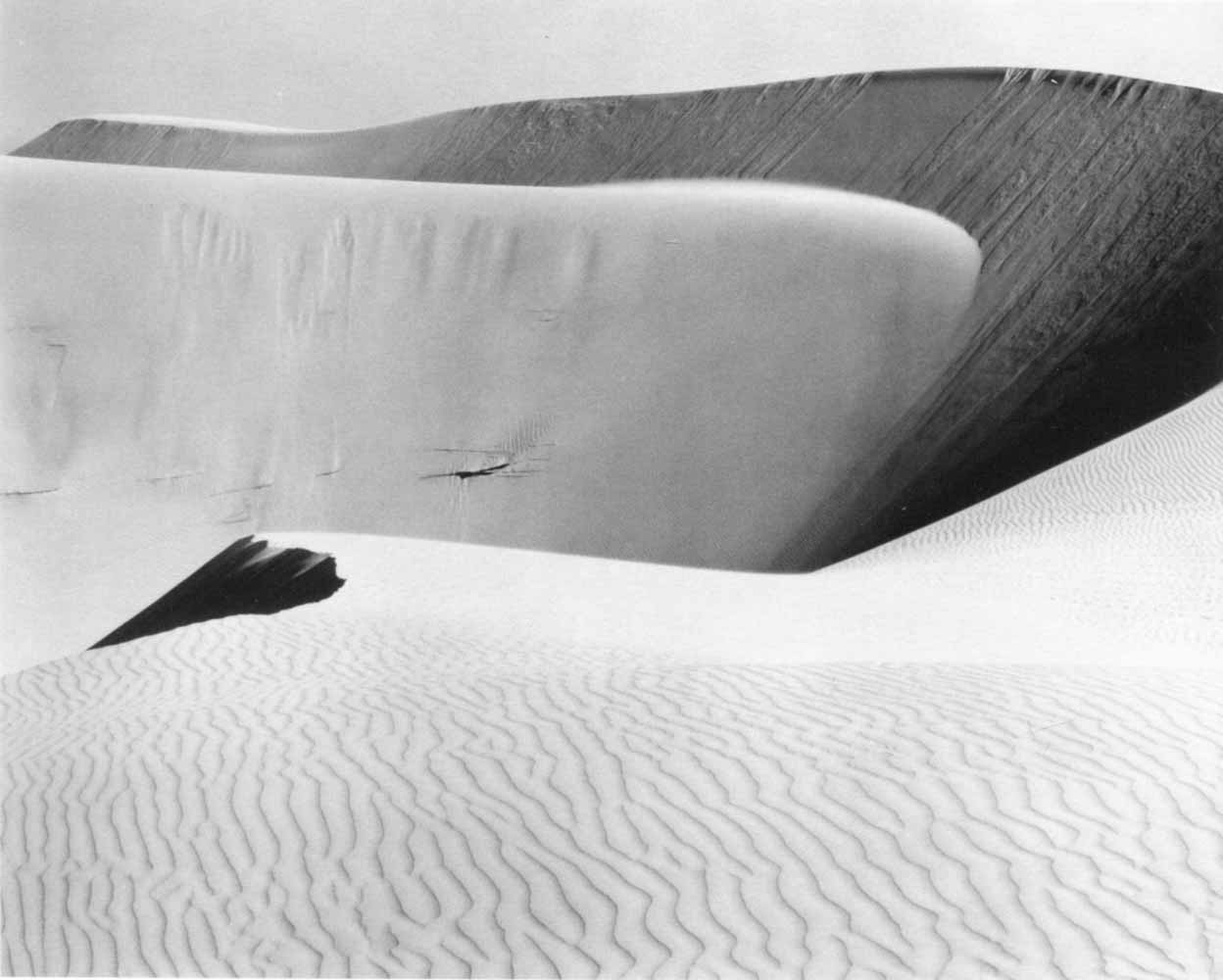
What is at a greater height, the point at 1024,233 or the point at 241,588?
the point at 1024,233

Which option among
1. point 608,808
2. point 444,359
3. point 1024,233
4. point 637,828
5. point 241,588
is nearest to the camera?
point 637,828

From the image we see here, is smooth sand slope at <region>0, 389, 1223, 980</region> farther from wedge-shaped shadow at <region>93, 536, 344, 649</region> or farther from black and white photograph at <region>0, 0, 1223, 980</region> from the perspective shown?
wedge-shaped shadow at <region>93, 536, 344, 649</region>

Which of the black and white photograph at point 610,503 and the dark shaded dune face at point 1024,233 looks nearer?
the black and white photograph at point 610,503

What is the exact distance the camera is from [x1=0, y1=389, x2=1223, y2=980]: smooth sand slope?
3803 mm

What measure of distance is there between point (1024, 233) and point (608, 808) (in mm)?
9889

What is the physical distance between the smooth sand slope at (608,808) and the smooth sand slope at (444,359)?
3483mm


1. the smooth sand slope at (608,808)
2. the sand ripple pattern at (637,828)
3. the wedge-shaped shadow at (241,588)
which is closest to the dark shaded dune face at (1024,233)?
the wedge-shaped shadow at (241,588)

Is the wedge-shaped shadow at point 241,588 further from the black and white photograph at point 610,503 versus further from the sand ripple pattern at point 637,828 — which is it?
the sand ripple pattern at point 637,828

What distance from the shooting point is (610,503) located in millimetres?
11344

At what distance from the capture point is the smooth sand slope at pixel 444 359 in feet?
33.9

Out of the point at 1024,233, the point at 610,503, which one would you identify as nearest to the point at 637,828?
the point at 610,503

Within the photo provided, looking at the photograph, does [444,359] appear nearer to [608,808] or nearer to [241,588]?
[241,588]

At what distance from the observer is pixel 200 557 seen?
9789 millimetres

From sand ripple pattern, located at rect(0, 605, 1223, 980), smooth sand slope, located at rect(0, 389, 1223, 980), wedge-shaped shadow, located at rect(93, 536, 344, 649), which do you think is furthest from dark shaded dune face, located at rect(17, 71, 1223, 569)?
sand ripple pattern, located at rect(0, 605, 1223, 980)
